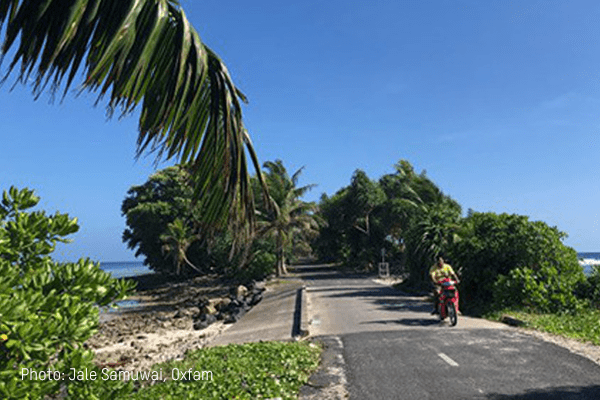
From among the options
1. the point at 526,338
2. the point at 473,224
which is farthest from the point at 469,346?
the point at 473,224

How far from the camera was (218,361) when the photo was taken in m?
8.58

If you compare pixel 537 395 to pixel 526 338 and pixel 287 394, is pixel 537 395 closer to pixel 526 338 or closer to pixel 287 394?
pixel 287 394

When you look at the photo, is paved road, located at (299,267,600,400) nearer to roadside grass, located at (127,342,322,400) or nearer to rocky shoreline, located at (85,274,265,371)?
roadside grass, located at (127,342,322,400)

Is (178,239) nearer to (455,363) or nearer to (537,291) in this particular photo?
(537,291)

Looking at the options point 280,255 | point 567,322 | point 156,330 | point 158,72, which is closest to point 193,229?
point 156,330

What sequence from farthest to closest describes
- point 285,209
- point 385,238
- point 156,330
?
point 385,238
point 285,209
point 156,330

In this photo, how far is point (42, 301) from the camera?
7.99 ft

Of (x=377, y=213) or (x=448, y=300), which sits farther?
(x=377, y=213)

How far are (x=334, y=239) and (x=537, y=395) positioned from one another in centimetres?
5111

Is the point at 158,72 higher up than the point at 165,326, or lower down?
higher up

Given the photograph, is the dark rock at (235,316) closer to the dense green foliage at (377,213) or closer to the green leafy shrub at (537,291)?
the green leafy shrub at (537,291)

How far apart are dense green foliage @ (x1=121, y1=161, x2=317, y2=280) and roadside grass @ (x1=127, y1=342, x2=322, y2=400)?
18315mm

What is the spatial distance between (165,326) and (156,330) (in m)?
1.12

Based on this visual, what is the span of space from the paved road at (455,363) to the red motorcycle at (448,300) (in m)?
0.35
